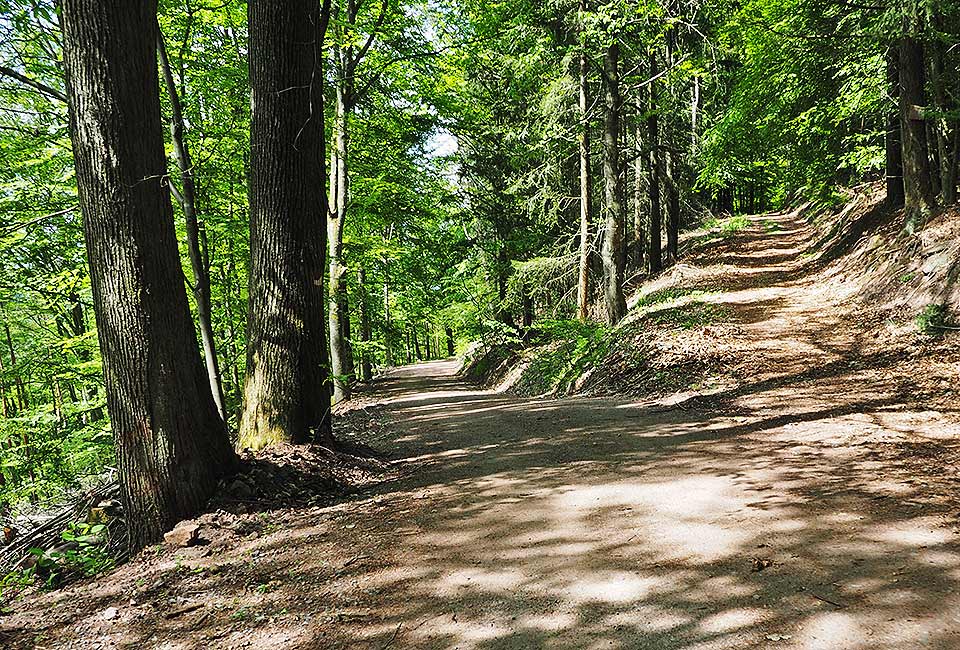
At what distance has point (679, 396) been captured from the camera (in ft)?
29.9

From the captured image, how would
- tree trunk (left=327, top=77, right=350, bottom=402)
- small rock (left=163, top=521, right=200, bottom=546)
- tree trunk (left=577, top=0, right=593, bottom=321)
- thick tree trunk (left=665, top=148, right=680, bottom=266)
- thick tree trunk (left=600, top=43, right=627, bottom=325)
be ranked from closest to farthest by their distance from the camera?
small rock (left=163, top=521, right=200, bottom=546) → thick tree trunk (left=600, top=43, right=627, bottom=325) → tree trunk (left=327, top=77, right=350, bottom=402) → tree trunk (left=577, top=0, right=593, bottom=321) → thick tree trunk (left=665, top=148, right=680, bottom=266)

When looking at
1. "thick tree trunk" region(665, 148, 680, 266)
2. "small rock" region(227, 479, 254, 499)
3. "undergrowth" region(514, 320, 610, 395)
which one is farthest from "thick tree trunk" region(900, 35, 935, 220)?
"small rock" region(227, 479, 254, 499)

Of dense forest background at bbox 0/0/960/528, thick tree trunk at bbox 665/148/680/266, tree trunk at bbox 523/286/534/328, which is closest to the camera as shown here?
dense forest background at bbox 0/0/960/528

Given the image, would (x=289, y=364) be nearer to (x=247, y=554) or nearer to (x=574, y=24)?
(x=247, y=554)

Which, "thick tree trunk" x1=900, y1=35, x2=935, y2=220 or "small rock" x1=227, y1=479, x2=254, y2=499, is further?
"thick tree trunk" x1=900, y1=35, x2=935, y2=220

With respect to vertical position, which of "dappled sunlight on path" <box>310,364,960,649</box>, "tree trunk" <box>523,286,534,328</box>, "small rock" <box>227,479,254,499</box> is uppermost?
"tree trunk" <box>523,286,534,328</box>

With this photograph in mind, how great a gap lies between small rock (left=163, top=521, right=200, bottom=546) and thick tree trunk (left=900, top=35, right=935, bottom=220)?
12863 mm

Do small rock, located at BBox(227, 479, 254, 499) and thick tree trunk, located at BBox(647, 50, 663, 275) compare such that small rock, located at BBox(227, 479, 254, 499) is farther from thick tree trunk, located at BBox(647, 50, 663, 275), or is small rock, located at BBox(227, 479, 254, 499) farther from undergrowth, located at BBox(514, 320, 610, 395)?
thick tree trunk, located at BBox(647, 50, 663, 275)

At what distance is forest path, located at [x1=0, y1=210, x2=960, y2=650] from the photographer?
2883mm

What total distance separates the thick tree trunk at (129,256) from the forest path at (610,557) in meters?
0.67

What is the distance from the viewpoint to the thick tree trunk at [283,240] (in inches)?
243

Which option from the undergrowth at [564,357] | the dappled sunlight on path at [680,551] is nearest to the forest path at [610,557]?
the dappled sunlight on path at [680,551]

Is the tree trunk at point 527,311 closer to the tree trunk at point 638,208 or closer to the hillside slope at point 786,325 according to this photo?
the hillside slope at point 786,325

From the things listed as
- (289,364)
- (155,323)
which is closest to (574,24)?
(289,364)
